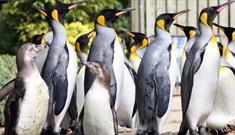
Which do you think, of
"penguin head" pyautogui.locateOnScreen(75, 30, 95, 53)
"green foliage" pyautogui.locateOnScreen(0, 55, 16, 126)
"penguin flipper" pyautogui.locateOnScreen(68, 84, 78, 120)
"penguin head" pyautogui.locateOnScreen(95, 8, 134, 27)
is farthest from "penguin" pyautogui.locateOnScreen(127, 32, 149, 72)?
"penguin flipper" pyautogui.locateOnScreen(68, 84, 78, 120)

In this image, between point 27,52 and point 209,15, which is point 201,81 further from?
point 27,52

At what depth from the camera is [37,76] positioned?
708 cm

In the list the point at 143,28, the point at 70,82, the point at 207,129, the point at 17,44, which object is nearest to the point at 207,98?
the point at 207,129

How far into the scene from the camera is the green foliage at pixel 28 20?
1486cm

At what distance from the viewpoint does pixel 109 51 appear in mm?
8414

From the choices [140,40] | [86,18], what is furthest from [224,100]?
[86,18]

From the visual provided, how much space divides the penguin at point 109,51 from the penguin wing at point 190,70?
81cm

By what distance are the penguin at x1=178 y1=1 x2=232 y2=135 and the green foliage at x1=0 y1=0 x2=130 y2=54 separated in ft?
21.5

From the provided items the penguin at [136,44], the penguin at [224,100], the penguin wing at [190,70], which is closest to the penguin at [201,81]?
the penguin wing at [190,70]

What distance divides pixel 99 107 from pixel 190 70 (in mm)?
1267

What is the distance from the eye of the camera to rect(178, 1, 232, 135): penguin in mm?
7922

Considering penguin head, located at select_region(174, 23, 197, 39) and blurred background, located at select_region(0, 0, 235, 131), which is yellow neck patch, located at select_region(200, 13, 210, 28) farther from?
blurred background, located at select_region(0, 0, 235, 131)

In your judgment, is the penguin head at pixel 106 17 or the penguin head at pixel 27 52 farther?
the penguin head at pixel 106 17

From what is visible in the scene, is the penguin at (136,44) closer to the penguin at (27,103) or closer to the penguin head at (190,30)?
the penguin head at (190,30)
